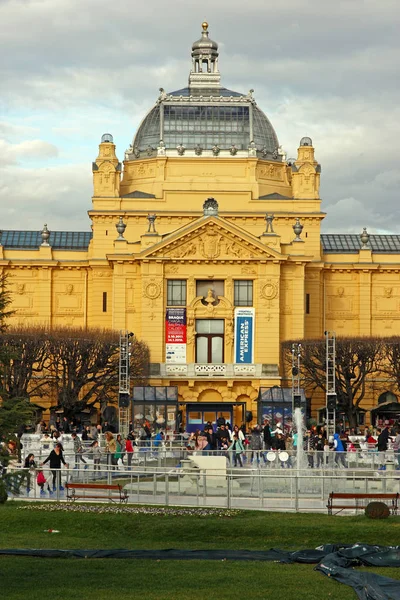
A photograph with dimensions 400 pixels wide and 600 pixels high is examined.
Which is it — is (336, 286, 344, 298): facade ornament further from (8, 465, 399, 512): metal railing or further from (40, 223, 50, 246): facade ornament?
(8, 465, 399, 512): metal railing

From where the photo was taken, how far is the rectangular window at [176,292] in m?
110

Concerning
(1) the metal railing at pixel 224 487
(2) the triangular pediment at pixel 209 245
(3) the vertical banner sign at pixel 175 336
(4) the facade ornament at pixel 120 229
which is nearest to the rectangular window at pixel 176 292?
(3) the vertical banner sign at pixel 175 336

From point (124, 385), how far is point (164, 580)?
64.1 m

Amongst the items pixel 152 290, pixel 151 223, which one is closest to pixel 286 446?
pixel 152 290

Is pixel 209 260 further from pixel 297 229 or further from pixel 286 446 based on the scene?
pixel 286 446

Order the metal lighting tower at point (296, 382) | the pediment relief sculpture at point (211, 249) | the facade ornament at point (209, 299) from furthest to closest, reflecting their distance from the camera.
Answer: the pediment relief sculpture at point (211, 249) < the facade ornament at point (209, 299) < the metal lighting tower at point (296, 382)

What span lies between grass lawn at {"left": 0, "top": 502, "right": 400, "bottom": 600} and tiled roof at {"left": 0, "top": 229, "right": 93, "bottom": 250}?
81.5 meters

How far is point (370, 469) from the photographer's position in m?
46.7

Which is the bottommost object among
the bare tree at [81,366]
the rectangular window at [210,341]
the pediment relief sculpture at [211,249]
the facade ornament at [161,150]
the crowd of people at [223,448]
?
the crowd of people at [223,448]

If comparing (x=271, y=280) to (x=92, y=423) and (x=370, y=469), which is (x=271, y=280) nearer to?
(x=92, y=423)

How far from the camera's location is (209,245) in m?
110

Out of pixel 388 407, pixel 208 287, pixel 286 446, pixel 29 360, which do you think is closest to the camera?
pixel 286 446

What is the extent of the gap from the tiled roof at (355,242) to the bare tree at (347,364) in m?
20.9

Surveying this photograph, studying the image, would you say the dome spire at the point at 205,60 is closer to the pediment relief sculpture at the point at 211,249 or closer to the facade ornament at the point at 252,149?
the facade ornament at the point at 252,149
